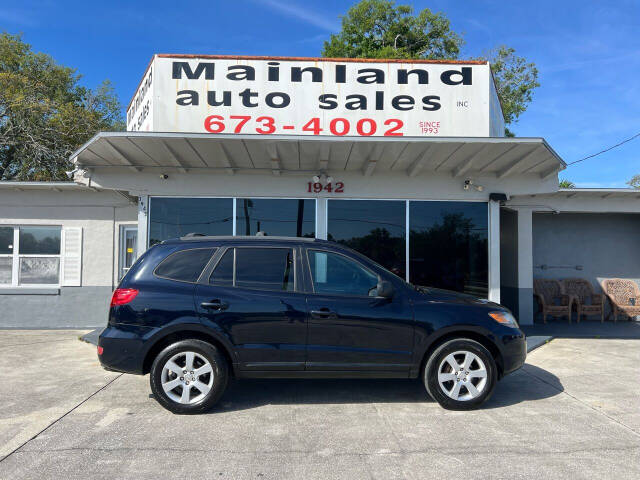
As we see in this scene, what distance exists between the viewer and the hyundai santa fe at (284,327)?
190 inches

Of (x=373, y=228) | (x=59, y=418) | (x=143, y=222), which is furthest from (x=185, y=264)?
(x=373, y=228)

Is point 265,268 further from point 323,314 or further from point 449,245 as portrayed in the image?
point 449,245

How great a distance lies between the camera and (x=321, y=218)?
29.3 feet

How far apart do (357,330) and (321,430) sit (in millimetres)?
1047

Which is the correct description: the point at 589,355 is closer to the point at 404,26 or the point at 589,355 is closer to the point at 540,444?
the point at 540,444

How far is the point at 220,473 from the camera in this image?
356 cm

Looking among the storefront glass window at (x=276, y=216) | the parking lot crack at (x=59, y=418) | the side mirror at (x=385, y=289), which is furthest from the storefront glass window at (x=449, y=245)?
the parking lot crack at (x=59, y=418)

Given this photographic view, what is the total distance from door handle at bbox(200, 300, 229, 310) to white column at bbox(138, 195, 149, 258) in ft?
14.5

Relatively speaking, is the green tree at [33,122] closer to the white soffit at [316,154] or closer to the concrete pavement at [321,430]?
the white soffit at [316,154]

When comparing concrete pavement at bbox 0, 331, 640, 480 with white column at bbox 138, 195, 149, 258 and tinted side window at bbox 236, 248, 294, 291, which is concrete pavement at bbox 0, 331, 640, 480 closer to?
tinted side window at bbox 236, 248, 294, 291

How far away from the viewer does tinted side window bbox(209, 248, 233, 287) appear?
5.01 m

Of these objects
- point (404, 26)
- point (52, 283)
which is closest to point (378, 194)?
point (52, 283)

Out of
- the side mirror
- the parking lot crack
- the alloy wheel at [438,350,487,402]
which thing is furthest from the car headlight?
the parking lot crack

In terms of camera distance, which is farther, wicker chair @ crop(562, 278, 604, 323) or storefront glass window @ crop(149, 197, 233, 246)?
wicker chair @ crop(562, 278, 604, 323)
